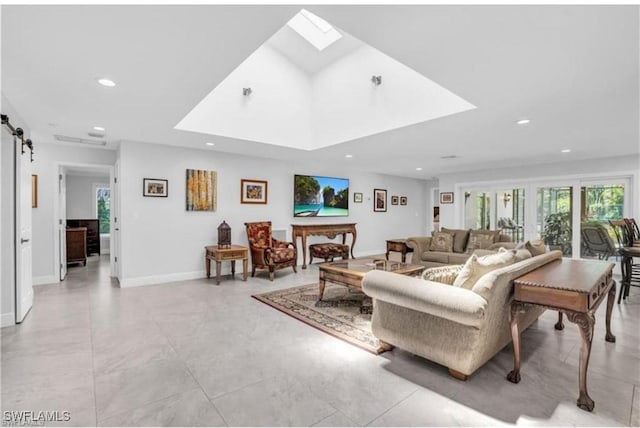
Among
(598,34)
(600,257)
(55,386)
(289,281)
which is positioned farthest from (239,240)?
(600,257)

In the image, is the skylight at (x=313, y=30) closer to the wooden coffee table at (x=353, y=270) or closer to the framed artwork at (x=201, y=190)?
the framed artwork at (x=201, y=190)

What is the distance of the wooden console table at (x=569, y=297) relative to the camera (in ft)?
6.17

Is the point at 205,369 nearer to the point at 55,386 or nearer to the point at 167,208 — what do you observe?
the point at 55,386

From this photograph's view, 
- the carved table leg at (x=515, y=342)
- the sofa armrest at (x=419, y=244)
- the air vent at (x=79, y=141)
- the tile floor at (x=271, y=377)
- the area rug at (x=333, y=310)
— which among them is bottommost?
the tile floor at (x=271, y=377)

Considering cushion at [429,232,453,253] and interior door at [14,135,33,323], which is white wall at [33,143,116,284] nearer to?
interior door at [14,135,33,323]

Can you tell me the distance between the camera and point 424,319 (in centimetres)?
226

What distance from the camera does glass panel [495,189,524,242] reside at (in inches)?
273

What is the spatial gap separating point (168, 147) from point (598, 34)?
205 inches

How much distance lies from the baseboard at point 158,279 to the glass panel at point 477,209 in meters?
6.29

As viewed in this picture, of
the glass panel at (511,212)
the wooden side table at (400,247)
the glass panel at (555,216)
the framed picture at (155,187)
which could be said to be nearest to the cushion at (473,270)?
the wooden side table at (400,247)

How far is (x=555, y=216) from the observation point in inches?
255

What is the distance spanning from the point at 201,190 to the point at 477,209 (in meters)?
6.39

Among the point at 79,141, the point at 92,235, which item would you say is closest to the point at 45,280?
the point at 79,141

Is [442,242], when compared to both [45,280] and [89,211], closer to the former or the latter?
[45,280]
